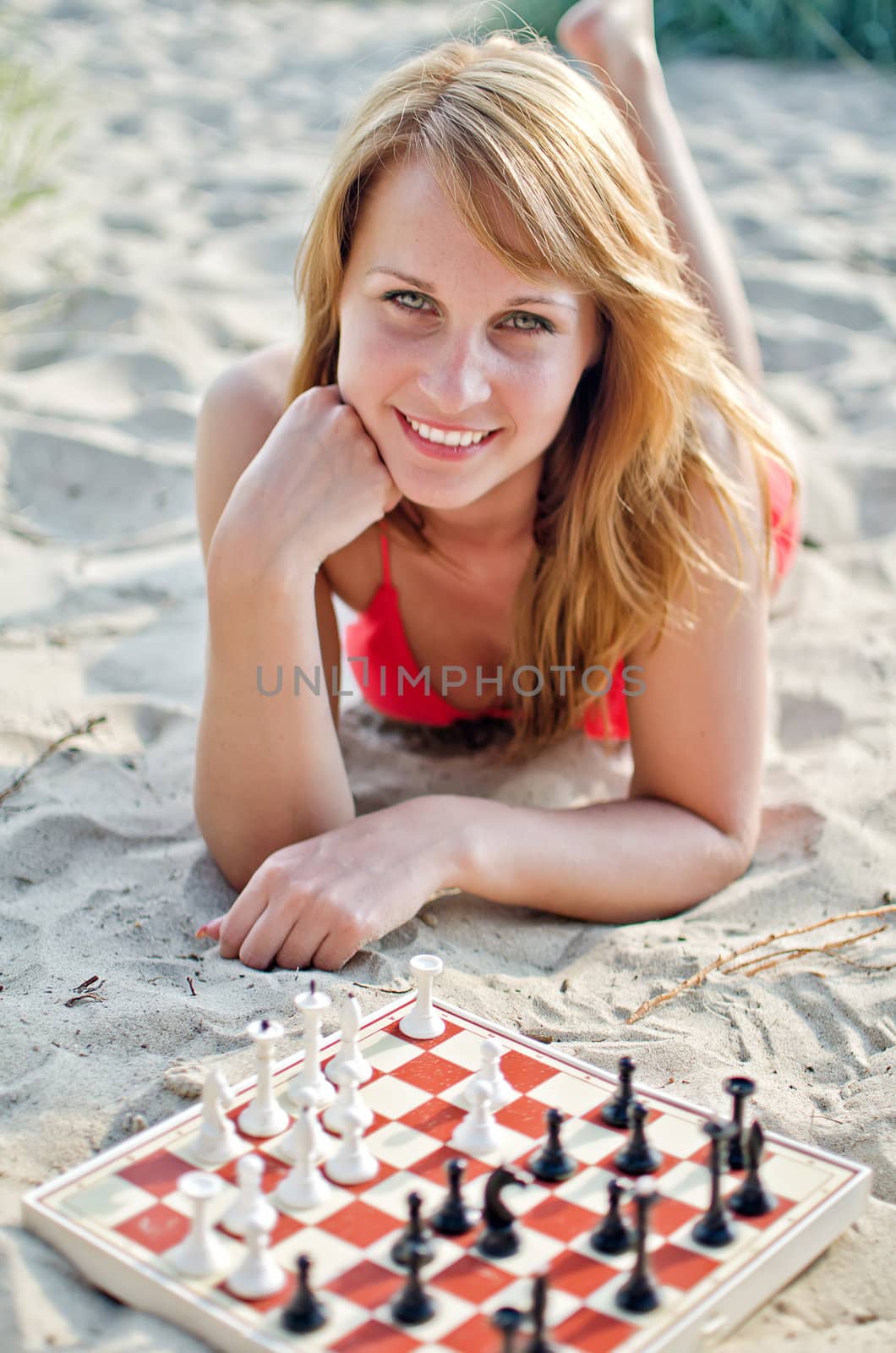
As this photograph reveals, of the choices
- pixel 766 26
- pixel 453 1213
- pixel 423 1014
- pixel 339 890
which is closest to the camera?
pixel 453 1213

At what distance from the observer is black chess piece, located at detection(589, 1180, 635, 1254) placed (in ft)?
4.38

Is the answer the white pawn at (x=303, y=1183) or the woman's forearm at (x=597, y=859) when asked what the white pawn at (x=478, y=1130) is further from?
the woman's forearm at (x=597, y=859)

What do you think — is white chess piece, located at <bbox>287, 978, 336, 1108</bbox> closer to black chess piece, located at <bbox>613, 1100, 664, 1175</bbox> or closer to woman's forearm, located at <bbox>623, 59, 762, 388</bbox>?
black chess piece, located at <bbox>613, 1100, 664, 1175</bbox>

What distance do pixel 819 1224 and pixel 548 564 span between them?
1333 mm

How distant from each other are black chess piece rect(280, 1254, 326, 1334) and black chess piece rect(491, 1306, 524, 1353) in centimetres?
16

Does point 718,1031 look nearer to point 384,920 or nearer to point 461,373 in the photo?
point 384,920

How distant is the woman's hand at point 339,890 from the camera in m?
1.96

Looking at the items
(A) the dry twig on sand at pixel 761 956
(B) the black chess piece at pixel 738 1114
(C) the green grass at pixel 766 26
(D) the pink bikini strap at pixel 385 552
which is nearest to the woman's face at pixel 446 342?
(D) the pink bikini strap at pixel 385 552

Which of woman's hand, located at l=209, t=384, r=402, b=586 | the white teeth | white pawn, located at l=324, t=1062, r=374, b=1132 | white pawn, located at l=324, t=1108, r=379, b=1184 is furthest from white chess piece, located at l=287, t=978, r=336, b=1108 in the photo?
the white teeth

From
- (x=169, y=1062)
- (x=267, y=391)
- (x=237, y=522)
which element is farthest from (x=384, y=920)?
(x=267, y=391)

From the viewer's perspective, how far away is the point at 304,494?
223 cm

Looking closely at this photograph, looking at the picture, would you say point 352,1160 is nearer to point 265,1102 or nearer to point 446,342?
point 265,1102

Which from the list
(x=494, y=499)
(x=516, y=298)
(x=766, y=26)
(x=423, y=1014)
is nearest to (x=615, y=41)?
(x=494, y=499)

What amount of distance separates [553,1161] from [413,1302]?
9.6 inches
